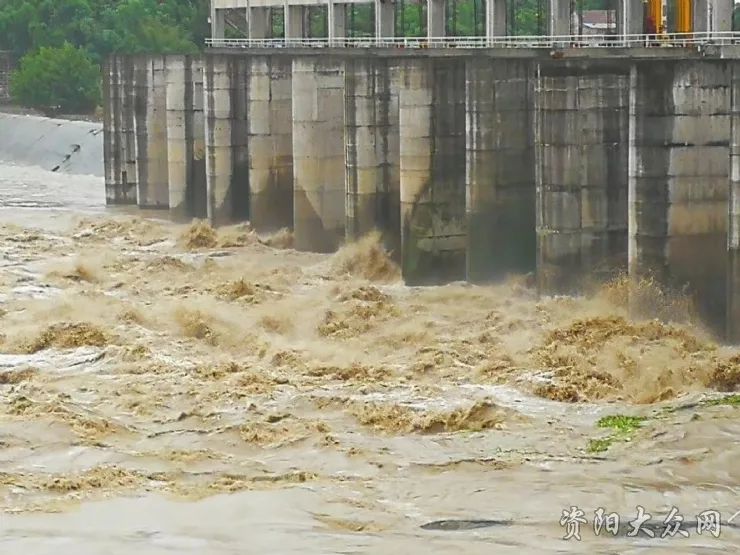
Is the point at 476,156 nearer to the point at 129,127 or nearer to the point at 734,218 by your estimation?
the point at 734,218

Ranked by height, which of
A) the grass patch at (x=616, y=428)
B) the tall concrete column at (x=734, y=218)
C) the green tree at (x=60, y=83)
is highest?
the green tree at (x=60, y=83)

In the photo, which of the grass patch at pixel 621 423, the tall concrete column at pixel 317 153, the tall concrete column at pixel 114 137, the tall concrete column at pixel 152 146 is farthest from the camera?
the tall concrete column at pixel 114 137

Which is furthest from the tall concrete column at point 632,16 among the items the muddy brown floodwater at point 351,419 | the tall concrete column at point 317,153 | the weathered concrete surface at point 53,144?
the weathered concrete surface at point 53,144

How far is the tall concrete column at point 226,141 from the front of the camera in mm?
51094

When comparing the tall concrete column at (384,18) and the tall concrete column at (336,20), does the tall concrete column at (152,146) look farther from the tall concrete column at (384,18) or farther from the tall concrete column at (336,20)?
the tall concrete column at (384,18)

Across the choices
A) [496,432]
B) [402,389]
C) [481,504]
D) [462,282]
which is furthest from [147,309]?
[481,504]

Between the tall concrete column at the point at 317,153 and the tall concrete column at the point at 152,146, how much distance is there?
14221 millimetres

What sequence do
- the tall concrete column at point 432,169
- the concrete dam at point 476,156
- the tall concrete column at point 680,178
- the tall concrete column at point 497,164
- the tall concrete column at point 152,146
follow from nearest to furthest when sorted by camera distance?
the tall concrete column at point 680,178
the concrete dam at point 476,156
the tall concrete column at point 497,164
the tall concrete column at point 432,169
the tall concrete column at point 152,146

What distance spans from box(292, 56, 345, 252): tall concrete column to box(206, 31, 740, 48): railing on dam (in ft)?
9.43

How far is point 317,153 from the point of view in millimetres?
45094

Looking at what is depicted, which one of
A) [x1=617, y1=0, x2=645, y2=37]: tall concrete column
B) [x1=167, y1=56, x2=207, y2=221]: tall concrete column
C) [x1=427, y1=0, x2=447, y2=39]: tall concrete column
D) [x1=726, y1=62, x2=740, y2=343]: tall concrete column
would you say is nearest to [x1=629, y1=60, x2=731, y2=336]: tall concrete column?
[x1=726, y1=62, x2=740, y2=343]: tall concrete column

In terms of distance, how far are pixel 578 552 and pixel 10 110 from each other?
261ft

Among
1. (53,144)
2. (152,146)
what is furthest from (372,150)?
(53,144)

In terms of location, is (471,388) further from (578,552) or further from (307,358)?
(578,552)
